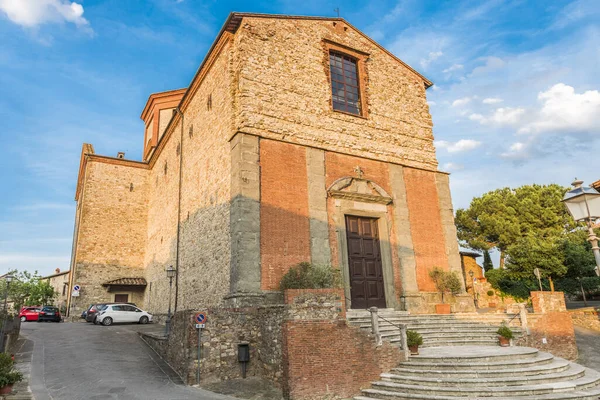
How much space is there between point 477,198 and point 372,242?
22492 mm

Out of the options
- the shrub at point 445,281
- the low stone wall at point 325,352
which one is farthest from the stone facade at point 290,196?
the shrub at point 445,281

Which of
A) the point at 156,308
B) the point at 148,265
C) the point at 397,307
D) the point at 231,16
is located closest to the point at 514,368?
the point at 397,307

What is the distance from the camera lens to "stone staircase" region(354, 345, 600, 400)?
24.0 ft

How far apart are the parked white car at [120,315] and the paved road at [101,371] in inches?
170

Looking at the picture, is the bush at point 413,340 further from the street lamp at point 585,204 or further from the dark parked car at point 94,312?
the dark parked car at point 94,312

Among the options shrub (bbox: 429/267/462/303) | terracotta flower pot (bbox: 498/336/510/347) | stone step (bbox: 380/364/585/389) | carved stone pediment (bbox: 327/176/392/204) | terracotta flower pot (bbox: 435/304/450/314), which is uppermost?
carved stone pediment (bbox: 327/176/392/204)

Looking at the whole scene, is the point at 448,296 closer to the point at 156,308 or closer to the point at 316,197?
the point at 316,197

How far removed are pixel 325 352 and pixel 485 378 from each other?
3.07m

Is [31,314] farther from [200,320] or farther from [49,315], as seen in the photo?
[200,320]

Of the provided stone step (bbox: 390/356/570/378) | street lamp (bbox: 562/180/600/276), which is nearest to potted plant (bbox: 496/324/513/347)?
stone step (bbox: 390/356/570/378)

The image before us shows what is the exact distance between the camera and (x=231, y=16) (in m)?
13.2

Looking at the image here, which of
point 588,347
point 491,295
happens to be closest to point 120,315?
point 588,347

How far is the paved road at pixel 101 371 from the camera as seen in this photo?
8.13 m

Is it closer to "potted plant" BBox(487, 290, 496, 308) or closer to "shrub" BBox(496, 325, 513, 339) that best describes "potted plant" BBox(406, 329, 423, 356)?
"shrub" BBox(496, 325, 513, 339)
